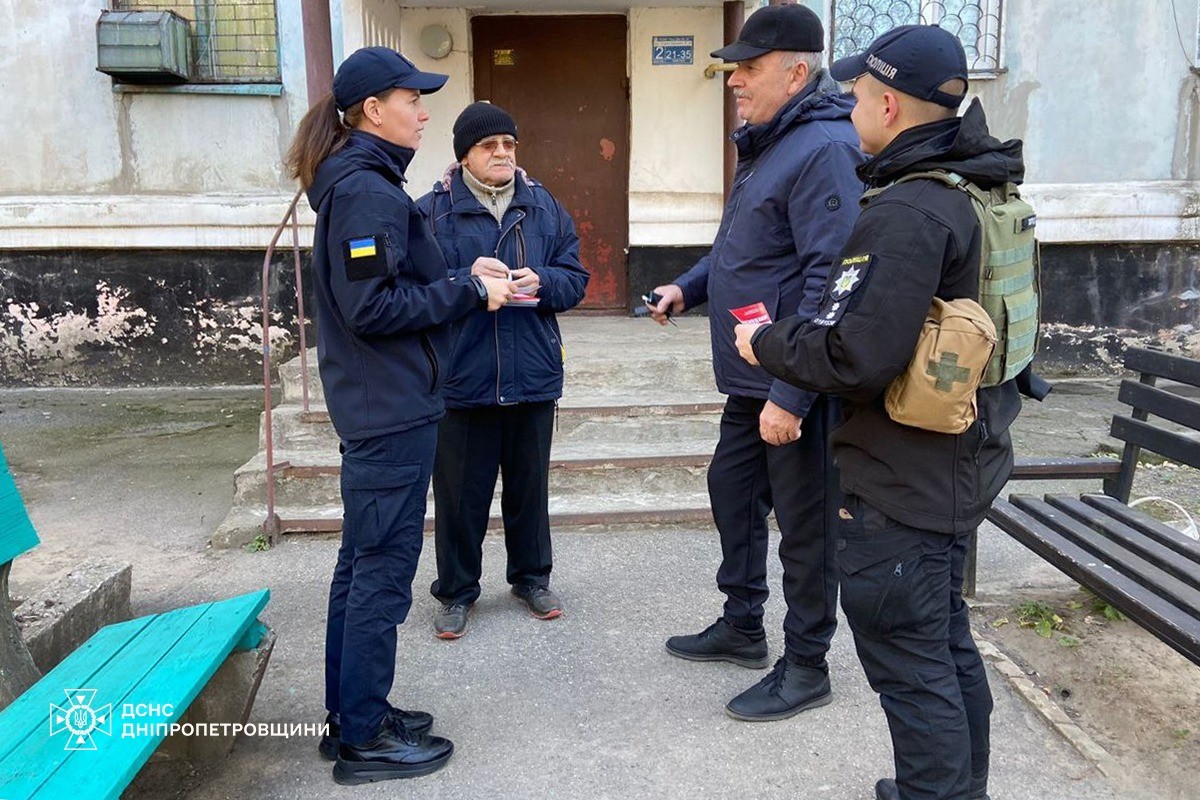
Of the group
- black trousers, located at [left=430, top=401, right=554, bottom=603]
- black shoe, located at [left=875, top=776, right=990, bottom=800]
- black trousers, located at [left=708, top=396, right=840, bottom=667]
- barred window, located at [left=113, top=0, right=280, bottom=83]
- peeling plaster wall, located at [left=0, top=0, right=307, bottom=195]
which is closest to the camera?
black shoe, located at [left=875, top=776, right=990, bottom=800]

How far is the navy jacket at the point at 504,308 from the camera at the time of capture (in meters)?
3.32

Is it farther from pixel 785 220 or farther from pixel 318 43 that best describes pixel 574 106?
pixel 785 220

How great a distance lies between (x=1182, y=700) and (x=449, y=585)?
2.45m

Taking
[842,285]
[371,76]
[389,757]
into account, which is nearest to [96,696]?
[389,757]

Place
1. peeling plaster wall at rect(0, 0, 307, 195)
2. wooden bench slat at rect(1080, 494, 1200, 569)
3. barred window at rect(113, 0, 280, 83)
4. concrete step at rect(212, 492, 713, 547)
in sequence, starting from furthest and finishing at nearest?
barred window at rect(113, 0, 280, 83) → peeling plaster wall at rect(0, 0, 307, 195) → concrete step at rect(212, 492, 713, 547) → wooden bench slat at rect(1080, 494, 1200, 569)

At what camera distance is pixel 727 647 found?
3.16m

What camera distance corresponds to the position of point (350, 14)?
6.09 metres

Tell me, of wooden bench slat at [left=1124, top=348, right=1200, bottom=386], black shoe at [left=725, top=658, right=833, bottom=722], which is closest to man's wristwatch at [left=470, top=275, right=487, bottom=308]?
black shoe at [left=725, top=658, right=833, bottom=722]

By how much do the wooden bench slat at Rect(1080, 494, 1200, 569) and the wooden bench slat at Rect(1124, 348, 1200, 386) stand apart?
19.3 inches

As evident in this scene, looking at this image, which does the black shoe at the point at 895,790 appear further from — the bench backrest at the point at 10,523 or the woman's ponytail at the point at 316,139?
the bench backrest at the point at 10,523

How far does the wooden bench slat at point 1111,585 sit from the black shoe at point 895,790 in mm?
622

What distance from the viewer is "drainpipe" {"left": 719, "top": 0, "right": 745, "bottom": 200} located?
677cm

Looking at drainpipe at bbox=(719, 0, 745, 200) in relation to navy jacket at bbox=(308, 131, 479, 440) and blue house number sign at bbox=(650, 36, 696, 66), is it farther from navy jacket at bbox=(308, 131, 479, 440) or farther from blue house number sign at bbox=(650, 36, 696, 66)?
navy jacket at bbox=(308, 131, 479, 440)

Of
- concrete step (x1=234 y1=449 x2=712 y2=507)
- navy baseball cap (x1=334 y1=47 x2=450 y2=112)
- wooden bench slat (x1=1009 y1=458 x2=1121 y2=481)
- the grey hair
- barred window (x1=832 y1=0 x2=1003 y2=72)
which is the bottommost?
concrete step (x1=234 y1=449 x2=712 y2=507)
